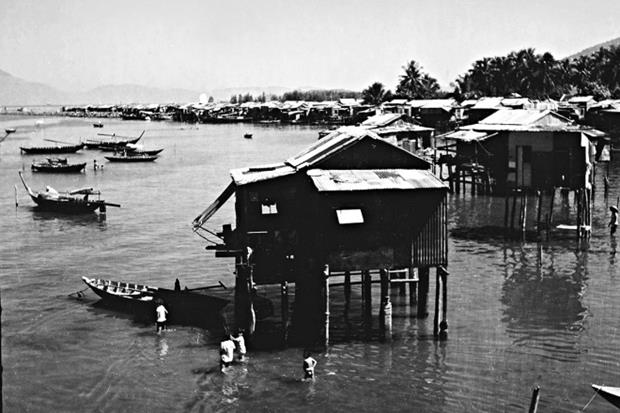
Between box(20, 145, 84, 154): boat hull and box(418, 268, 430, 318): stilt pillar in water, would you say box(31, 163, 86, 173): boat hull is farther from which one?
box(418, 268, 430, 318): stilt pillar in water

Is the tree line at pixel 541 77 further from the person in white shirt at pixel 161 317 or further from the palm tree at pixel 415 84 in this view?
the person in white shirt at pixel 161 317

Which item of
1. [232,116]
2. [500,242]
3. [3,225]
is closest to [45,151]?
[3,225]

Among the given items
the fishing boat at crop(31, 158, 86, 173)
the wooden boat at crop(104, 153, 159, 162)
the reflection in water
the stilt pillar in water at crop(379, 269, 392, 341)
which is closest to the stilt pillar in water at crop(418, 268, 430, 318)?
the stilt pillar in water at crop(379, 269, 392, 341)

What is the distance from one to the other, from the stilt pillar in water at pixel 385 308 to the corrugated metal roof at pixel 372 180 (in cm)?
279

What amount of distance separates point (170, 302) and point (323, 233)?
7.30 metres

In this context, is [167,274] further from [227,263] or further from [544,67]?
[544,67]

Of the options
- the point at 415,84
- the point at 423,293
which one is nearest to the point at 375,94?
the point at 415,84

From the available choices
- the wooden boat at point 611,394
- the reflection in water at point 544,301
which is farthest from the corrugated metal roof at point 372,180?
the wooden boat at point 611,394

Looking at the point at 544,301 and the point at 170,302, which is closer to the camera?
the point at 170,302

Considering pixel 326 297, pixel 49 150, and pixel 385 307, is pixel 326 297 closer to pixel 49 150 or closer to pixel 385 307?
pixel 385 307

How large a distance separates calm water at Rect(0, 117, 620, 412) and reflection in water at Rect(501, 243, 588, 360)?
0.20 ft

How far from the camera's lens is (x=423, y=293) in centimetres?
2595

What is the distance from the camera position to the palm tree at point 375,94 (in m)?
140

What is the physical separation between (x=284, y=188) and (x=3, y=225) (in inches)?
1185
